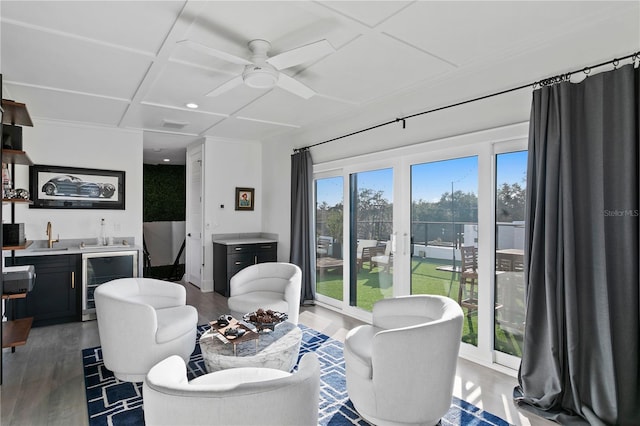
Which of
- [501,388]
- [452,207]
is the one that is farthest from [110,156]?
[501,388]

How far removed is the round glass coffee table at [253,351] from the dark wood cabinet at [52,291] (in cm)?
272

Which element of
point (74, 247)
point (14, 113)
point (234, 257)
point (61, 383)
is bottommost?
point (61, 383)

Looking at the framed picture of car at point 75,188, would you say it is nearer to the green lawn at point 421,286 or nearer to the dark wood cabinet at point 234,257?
the dark wood cabinet at point 234,257

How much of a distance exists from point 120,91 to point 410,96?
305 cm

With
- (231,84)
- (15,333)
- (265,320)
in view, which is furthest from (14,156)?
(265,320)

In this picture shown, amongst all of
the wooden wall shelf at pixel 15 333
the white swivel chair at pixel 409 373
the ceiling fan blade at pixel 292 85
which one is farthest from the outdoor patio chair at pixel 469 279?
the wooden wall shelf at pixel 15 333

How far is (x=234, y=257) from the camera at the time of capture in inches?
223

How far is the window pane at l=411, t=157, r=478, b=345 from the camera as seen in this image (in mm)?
3391

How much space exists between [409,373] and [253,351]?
1138mm

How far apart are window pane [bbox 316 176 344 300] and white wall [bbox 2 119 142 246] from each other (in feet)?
9.13

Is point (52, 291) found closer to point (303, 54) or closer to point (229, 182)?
point (229, 182)

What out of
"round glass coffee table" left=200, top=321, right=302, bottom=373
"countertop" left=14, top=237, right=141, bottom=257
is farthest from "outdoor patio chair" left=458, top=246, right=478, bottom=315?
"countertop" left=14, top=237, right=141, bottom=257

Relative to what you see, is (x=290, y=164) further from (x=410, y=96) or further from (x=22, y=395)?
(x=22, y=395)

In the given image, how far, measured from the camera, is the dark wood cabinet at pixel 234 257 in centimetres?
565
